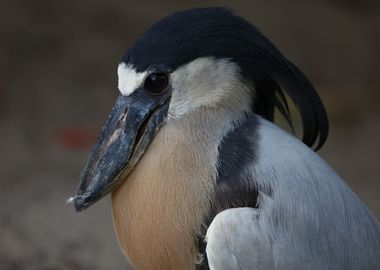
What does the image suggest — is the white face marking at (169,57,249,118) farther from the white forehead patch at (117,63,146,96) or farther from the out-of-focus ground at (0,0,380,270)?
the out-of-focus ground at (0,0,380,270)

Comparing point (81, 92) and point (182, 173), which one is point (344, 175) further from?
point (182, 173)

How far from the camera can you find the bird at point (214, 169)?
2109 mm

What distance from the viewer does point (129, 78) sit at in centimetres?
221

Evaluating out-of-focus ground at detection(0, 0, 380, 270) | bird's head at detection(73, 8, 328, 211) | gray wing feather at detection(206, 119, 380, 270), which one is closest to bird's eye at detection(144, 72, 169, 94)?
bird's head at detection(73, 8, 328, 211)

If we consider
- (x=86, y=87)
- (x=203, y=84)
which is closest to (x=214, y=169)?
(x=203, y=84)

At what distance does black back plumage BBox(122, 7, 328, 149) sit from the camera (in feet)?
7.23

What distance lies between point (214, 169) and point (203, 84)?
8.9 inches

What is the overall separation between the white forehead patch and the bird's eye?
0.06 feet

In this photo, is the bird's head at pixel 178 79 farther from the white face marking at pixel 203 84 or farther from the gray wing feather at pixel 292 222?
the gray wing feather at pixel 292 222

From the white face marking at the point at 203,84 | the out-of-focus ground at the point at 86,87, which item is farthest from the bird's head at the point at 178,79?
the out-of-focus ground at the point at 86,87

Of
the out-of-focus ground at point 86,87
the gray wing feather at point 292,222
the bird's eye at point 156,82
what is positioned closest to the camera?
the gray wing feather at point 292,222

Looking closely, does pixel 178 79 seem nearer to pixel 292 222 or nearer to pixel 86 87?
pixel 292 222

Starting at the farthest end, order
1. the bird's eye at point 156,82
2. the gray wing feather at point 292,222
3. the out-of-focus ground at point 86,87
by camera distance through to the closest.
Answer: the out-of-focus ground at point 86,87 < the bird's eye at point 156,82 < the gray wing feather at point 292,222

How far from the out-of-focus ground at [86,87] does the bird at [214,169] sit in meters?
1.47
